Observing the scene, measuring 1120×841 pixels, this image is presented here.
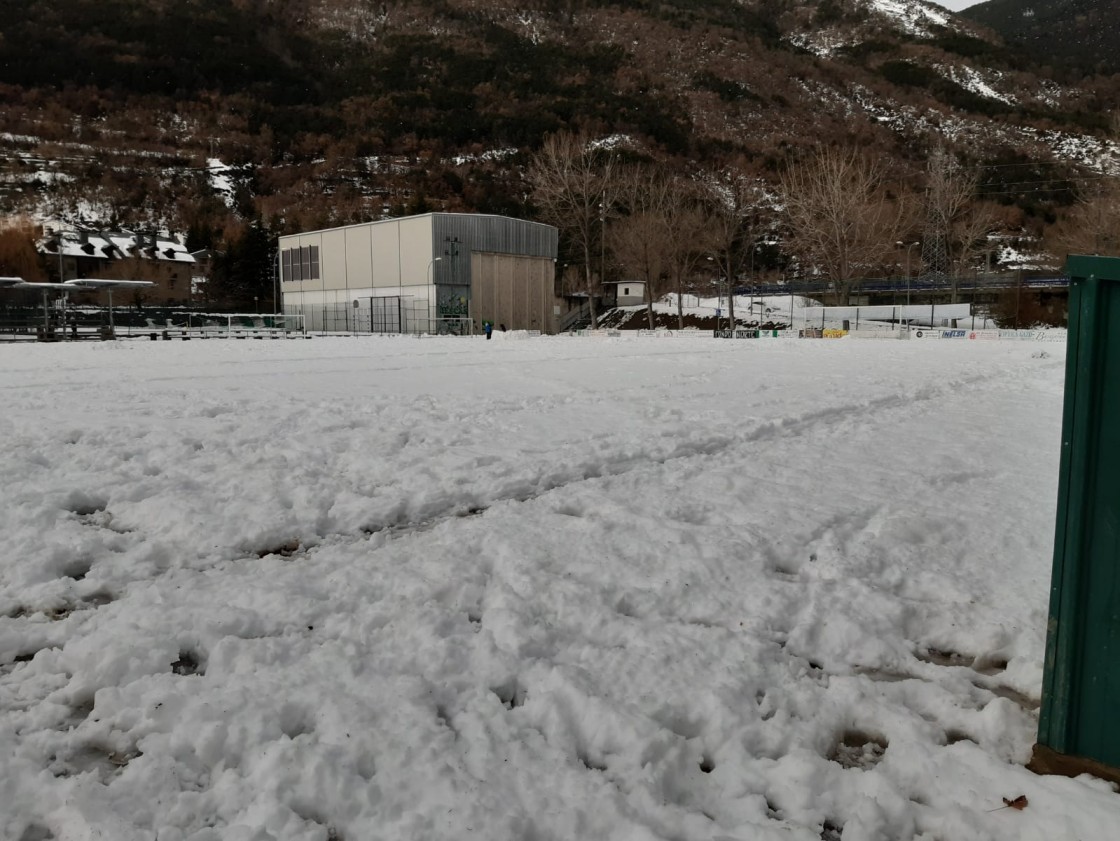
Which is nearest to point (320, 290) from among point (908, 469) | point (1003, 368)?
point (1003, 368)

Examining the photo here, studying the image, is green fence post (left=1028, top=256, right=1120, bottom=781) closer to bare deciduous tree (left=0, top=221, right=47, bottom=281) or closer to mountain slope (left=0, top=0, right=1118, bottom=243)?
bare deciduous tree (left=0, top=221, right=47, bottom=281)

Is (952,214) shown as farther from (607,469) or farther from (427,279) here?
(607,469)

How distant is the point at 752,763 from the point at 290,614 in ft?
6.60

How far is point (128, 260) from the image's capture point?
269 ft

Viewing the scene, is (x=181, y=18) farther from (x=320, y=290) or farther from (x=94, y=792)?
(x=94, y=792)

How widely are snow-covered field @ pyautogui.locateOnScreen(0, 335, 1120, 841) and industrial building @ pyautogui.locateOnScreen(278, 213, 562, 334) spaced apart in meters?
42.7

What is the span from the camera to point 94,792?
227 cm

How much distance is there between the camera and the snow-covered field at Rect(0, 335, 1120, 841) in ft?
7.59

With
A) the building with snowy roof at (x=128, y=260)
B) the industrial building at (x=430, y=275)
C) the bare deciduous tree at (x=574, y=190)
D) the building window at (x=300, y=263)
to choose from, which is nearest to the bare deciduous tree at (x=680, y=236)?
the bare deciduous tree at (x=574, y=190)

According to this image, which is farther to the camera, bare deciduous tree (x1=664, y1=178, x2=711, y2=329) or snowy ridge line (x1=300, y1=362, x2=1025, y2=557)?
bare deciduous tree (x1=664, y1=178, x2=711, y2=329)

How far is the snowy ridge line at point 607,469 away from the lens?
4.86m

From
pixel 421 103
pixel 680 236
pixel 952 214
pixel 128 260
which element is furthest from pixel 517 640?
pixel 421 103

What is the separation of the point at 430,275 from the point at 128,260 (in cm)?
4898

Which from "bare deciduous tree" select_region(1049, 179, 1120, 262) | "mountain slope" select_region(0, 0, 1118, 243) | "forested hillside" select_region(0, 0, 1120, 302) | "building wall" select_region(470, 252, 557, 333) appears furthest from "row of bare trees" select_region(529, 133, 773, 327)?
"mountain slope" select_region(0, 0, 1118, 243)
